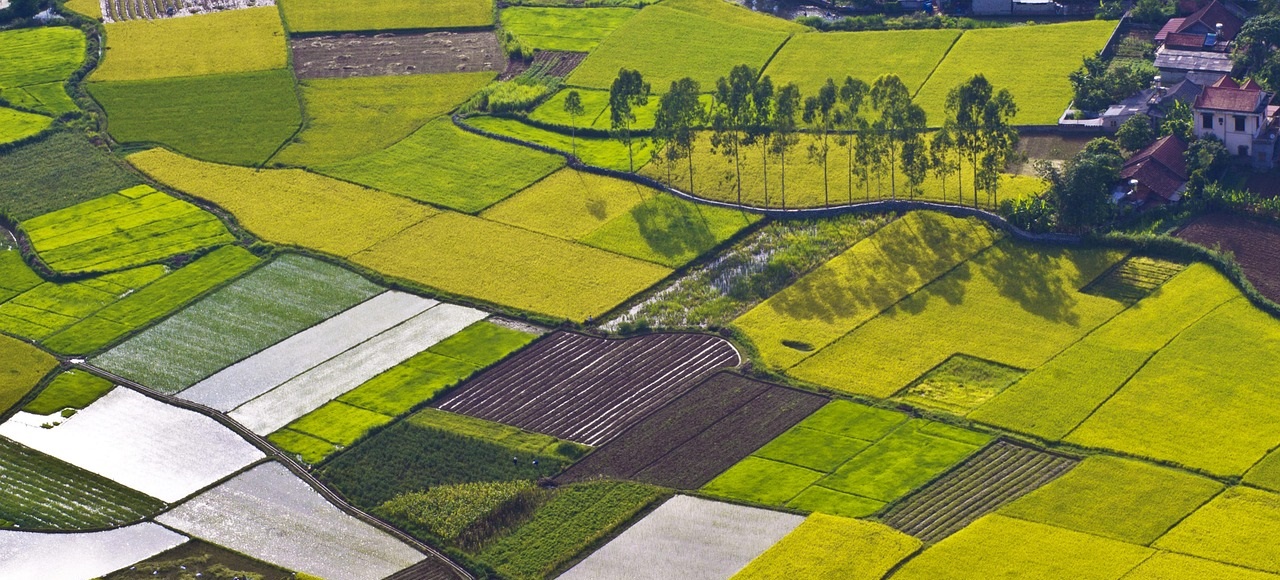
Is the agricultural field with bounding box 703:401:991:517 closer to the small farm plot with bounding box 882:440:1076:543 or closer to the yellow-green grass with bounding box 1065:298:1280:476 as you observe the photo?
the small farm plot with bounding box 882:440:1076:543

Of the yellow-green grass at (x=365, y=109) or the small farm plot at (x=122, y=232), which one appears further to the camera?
the yellow-green grass at (x=365, y=109)

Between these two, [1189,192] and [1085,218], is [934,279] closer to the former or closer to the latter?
[1085,218]

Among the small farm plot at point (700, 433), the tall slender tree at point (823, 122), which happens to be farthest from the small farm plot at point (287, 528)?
the tall slender tree at point (823, 122)

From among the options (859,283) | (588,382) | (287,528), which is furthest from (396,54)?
(287,528)

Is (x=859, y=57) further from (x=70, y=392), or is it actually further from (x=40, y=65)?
(x=40, y=65)

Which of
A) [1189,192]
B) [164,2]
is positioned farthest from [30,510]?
[164,2]

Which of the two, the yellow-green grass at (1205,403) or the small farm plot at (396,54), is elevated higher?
the small farm plot at (396,54)

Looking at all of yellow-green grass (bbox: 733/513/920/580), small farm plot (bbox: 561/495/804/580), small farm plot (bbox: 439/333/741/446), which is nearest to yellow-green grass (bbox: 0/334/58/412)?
small farm plot (bbox: 439/333/741/446)

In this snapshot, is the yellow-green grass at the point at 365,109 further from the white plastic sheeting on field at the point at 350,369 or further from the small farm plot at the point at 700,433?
the small farm plot at the point at 700,433
